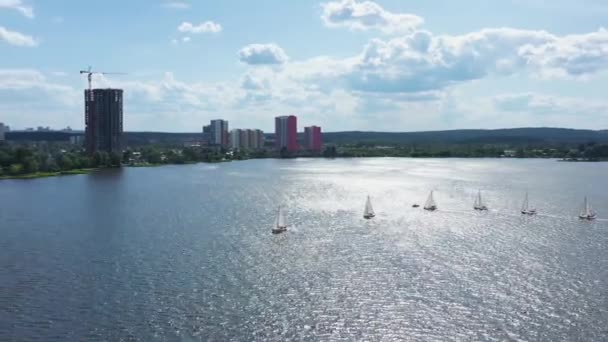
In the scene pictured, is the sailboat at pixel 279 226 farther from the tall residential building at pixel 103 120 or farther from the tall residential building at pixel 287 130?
the tall residential building at pixel 287 130

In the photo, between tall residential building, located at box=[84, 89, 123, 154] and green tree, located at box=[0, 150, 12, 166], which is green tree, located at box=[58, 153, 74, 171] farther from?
tall residential building, located at box=[84, 89, 123, 154]

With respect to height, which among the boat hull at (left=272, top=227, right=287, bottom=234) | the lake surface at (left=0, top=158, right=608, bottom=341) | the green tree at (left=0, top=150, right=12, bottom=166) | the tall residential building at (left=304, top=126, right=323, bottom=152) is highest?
the tall residential building at (left=304, top=126, right=323, bottom=152)

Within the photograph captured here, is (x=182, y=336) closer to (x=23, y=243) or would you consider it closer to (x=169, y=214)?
(x=23, y=243)

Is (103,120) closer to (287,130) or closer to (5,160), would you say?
(5,160)

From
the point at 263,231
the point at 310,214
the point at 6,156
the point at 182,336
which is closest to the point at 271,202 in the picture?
the point at 310,214

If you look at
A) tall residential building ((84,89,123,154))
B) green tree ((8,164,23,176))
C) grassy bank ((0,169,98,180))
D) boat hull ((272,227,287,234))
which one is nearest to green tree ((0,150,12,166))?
green tree ((8,164,23,176))

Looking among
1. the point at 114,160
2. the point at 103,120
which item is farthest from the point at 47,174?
the point at 103,120

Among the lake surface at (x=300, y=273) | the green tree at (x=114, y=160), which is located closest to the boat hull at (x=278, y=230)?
the lake surface at (x=300, y=273)
